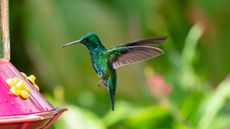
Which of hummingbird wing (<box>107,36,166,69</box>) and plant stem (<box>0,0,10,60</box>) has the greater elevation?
plant stem (<box>0,0,10,60</box>)

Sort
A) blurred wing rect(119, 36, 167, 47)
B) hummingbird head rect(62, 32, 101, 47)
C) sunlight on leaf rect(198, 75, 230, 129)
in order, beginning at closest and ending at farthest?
hummingbird head rect(62, 32, 101, 47) → blurred wing rect(119, 36, 167, 47) → sunlight on leaf rect(198, 75, 230, 129)

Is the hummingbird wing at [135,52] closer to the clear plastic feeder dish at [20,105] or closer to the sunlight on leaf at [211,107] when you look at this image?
the clear plastic feeder dish at [20,105]

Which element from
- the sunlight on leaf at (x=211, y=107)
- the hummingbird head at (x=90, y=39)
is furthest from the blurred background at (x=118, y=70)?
the hummingbird head at (x=90, y=39)

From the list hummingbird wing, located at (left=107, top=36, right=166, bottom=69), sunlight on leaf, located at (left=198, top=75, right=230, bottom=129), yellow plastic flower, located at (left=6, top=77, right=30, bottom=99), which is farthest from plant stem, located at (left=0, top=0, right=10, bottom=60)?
sunlight on leaf, located at (left=198, top=75, right=230, bottom=129)

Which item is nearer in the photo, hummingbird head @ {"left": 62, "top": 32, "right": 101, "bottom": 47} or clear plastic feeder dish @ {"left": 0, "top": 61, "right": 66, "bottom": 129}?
clear plastic feeder dish @ {"left": 0, "top": 61, "right": 66, "bottom": 129}

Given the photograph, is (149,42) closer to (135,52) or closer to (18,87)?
(135,52)

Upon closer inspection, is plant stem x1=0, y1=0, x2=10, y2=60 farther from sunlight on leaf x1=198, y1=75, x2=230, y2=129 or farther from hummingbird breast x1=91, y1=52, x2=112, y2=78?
sunlight on leaf x1=198, y1=75, x2=230, y2=129

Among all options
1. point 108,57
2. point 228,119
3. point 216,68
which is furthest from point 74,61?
point 108,57
